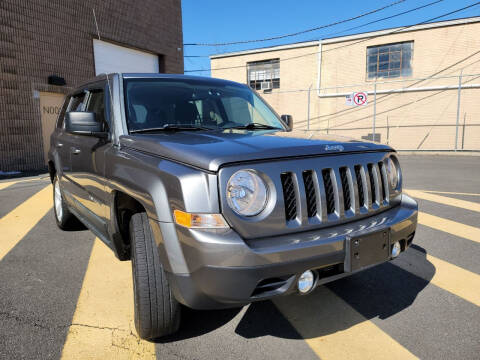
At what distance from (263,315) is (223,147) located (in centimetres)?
126

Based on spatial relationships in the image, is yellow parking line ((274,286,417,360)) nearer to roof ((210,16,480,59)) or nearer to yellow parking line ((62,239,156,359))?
yellow parking line ((62,239,156,359))

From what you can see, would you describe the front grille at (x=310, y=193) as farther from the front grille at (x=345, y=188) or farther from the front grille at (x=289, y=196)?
the front grille at (x=345, y=188)

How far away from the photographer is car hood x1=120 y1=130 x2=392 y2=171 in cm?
176

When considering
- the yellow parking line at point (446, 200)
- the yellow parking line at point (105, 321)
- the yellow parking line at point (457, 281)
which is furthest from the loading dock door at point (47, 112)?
the yellow parking line at point (457, 281)

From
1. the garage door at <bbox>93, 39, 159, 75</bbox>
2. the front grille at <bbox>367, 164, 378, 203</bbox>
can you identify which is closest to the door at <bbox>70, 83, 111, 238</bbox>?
the front grille at <bbox>367, 164, 378, 203</bbox>

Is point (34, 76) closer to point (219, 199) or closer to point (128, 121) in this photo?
Result: point (128, 121)

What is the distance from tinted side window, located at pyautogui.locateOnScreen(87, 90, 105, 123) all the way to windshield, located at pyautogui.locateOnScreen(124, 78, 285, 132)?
317 mm

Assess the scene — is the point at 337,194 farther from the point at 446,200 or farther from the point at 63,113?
the point at 446,200

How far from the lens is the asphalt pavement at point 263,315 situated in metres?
2.06

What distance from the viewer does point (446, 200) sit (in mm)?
5957

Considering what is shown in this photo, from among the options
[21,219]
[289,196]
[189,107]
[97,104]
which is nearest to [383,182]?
[289,196]

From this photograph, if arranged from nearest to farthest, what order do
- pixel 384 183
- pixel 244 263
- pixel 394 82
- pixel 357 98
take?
pixel 244 263 → pixel 384 183 → pixel 357 98 → pixel 394 82

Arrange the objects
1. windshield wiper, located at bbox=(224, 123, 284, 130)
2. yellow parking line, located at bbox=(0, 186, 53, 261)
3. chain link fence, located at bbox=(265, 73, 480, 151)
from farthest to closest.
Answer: chain link fence, located at bbox=(265, 73, 480, 151) → yellow parking line, located at bbox=(0, 186, 53, 261) → windshield wiper, located at bbox=(224, 123, 284, 130)

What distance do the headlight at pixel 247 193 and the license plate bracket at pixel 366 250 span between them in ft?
1.72
